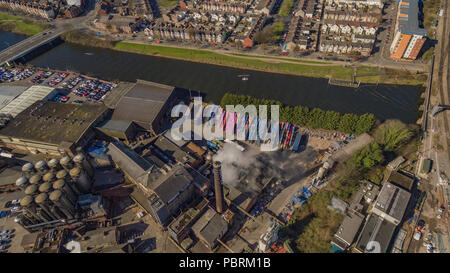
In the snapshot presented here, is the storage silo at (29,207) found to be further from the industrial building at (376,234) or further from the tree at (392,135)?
the tree at (392,135)

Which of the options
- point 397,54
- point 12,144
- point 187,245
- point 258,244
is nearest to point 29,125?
point 12,144

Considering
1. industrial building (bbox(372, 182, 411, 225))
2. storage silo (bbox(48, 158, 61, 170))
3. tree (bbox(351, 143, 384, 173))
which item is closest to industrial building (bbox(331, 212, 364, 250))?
industrial building (bbox(372, 182, 411, 225))

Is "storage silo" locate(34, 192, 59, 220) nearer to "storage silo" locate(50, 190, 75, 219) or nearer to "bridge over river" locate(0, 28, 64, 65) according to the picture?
"storage silo" locate(50, 190, 75, 219)

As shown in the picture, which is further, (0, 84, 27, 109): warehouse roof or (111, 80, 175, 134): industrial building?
(0, 84, 27, 109): warehouse roof

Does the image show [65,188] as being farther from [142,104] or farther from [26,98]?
[26,98]

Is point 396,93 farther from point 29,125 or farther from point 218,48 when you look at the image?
point 29,125

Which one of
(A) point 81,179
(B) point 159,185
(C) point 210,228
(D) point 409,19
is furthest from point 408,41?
(A) point 81,179
